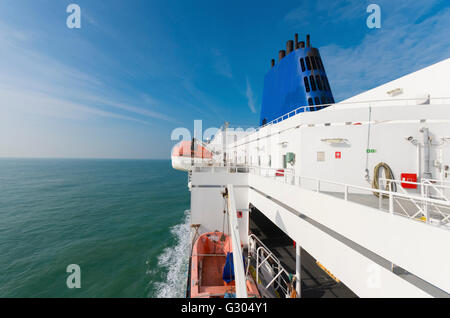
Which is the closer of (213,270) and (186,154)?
(213,270)

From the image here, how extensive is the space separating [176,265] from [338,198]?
13.9m

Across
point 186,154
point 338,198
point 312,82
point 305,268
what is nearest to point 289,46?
point 312,82

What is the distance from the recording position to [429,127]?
8109 millimetres

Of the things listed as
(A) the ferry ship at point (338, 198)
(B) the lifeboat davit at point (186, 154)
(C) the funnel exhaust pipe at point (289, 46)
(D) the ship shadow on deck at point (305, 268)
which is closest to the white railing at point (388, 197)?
(A) the ferry ship at point (338, 198)

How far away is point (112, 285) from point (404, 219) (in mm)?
16000

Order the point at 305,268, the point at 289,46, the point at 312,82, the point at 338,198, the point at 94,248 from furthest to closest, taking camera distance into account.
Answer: the point at 94,248
the point at 289,46
the point at 312,82
the point at 305,268
the point at 338,198

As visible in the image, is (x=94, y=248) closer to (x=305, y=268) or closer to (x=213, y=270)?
(x=213, y=270)

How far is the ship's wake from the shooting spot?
11.8 m

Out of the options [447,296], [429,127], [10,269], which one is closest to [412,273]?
[447,296]

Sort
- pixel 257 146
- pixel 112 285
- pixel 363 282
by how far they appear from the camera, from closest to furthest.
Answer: pixel 363 282 < pixel 112 285 < pixel 257 146

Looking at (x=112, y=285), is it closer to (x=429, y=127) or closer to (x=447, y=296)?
(x=447, y=296)

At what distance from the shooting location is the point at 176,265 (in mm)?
14508

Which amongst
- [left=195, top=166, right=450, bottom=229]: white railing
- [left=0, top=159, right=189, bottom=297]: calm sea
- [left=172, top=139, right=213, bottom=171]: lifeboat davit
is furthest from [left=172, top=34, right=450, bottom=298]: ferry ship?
[left=172, top=139, right=213, bottom=171]: lifeboat davit
